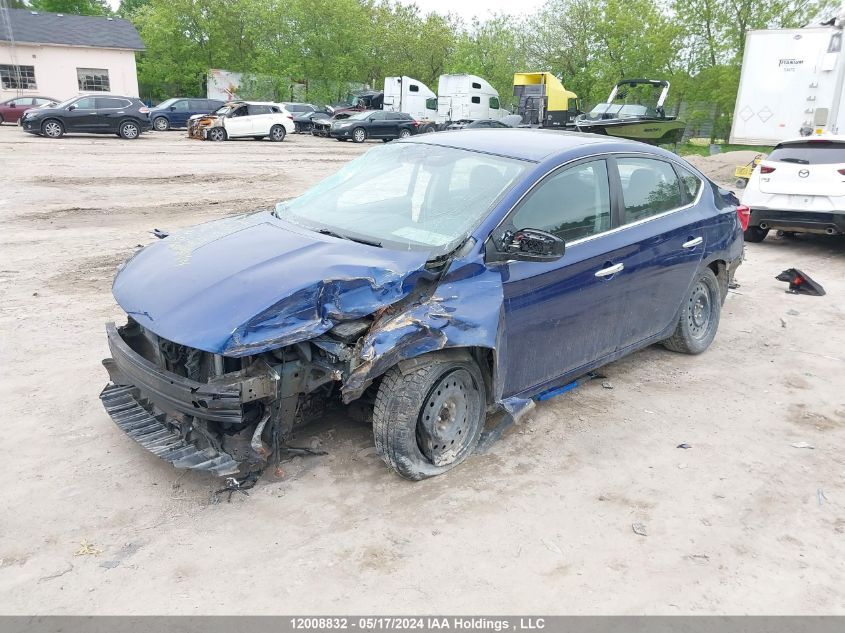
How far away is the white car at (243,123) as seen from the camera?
25969 millimetres

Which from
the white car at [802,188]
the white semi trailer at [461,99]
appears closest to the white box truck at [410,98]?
the white semi trailer at [461,99]

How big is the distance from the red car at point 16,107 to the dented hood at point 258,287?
2922cm

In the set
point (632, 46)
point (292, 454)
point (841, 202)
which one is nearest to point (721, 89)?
point (632, 46)

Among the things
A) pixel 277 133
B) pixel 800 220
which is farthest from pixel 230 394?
pixel 277 133

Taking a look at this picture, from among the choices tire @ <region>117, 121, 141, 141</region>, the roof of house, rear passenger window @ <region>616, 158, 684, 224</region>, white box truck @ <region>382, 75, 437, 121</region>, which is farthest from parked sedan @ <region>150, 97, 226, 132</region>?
rear passenger window @ <region>616, 158, 684, 224</region>

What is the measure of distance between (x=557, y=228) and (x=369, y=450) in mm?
1785

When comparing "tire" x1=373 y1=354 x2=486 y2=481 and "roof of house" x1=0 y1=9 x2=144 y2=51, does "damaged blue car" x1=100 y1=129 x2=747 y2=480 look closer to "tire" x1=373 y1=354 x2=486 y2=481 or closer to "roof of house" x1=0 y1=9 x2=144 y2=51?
"tire" x1=373 y1=354 x2=486 y2=481

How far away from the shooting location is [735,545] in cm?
339

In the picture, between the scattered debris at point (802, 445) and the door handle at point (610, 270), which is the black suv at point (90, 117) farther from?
the scattered debris at point (802, 445)

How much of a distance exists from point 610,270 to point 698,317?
1.78 metres

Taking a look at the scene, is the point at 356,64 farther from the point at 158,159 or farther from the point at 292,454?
the point at 292,454

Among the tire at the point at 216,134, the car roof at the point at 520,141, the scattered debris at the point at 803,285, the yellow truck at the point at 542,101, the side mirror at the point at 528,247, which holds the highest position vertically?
the yellow truck at the point at 542,101

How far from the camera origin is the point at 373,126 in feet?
99.0

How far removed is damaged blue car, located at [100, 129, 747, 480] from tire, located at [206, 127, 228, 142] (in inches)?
898
